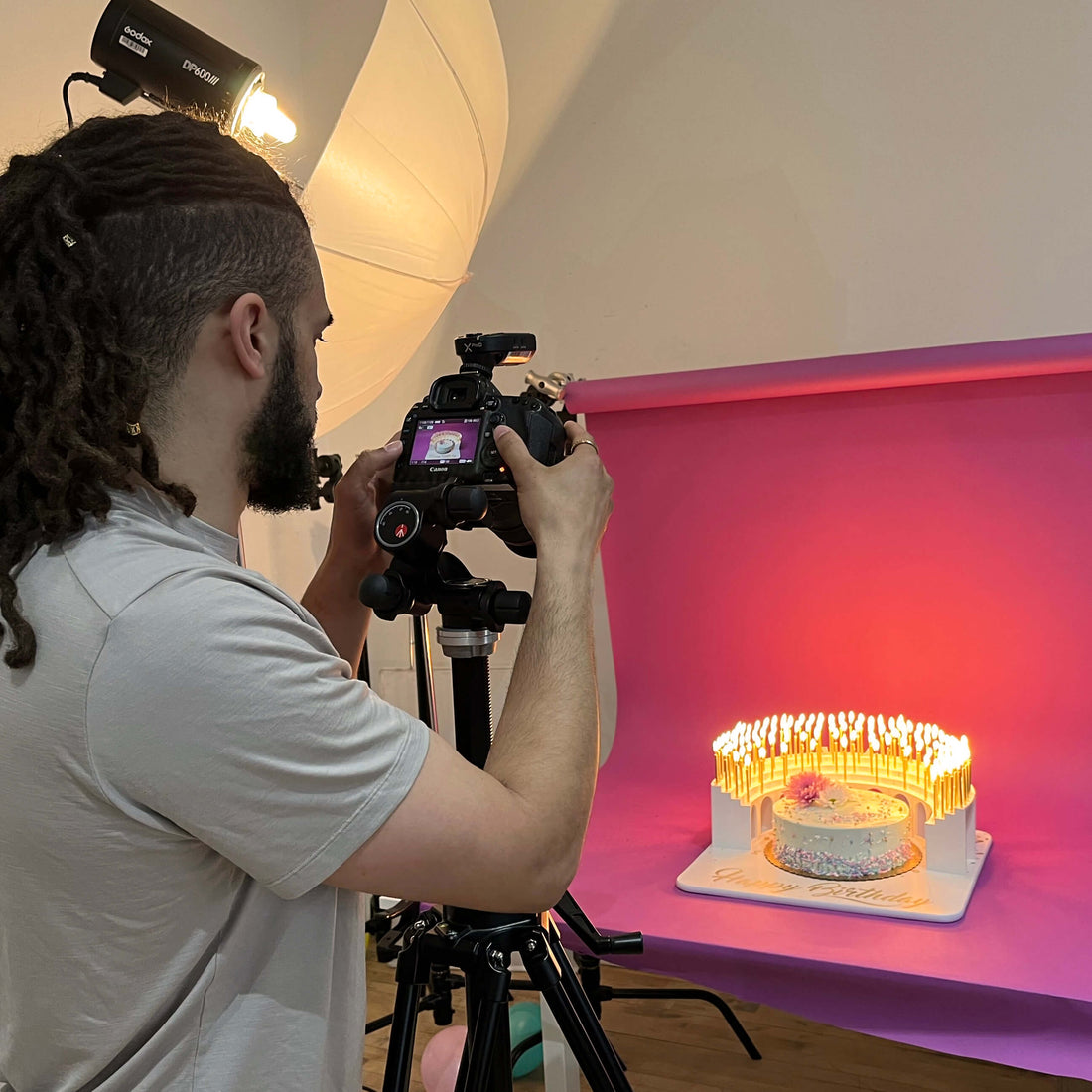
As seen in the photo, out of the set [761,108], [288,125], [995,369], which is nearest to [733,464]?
[995,369]

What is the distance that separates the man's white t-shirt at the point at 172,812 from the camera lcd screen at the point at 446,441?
0.25 metres

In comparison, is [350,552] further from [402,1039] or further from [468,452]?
[402,1039]

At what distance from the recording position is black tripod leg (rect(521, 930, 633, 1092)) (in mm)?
1041

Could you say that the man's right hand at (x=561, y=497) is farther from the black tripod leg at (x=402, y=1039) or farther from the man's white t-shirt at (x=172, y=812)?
the black tripod leg at (x=402, y=1039)

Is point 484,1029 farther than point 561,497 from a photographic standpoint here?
Yes

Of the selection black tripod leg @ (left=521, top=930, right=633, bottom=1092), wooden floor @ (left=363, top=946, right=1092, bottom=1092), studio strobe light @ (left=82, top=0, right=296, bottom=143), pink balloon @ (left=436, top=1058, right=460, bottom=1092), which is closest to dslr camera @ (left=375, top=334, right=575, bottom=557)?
black tripod leg @ (left=521, top=930, right=633, bottom=1092)

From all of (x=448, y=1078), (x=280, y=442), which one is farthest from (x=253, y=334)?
(x=448, y=1078)

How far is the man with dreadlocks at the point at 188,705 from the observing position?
2.15ft

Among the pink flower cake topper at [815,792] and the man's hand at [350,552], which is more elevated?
the man's hand at [350,552]

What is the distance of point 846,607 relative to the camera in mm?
1997

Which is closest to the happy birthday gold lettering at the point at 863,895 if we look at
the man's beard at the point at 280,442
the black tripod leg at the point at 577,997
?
the black tripod leg at the point at 577,997

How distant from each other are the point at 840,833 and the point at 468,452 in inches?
33.8

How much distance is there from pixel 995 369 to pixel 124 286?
4.66 feet

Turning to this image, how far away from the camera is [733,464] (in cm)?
209
